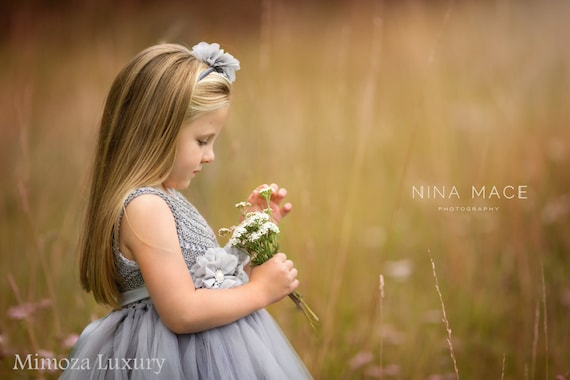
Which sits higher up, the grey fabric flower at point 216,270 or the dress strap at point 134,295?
the grey fabric flower at point 216,270

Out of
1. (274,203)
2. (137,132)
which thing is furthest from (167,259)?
(274,203)

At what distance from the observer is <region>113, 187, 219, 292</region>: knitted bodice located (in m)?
1.33

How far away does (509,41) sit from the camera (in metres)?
3.33

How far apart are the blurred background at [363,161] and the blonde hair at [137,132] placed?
28.0 inches

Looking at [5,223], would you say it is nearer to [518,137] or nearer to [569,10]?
[518,137]

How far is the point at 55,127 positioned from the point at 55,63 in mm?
415

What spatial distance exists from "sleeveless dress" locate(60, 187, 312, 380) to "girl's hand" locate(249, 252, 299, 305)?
6 cm

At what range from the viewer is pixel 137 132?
1.35 m

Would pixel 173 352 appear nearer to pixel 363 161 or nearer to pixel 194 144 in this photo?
pixel 194 144

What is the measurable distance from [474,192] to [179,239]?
1.85 meters

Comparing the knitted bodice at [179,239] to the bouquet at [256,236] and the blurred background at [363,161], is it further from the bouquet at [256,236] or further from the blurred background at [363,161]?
the blurred background at [363,161]

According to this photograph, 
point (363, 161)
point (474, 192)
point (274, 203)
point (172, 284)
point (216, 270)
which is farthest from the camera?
point (363, 161)

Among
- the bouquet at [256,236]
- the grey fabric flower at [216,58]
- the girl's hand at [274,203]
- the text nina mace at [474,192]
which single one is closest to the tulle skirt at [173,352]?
the bouquet at [256,236]

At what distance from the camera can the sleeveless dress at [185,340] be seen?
1.29m
